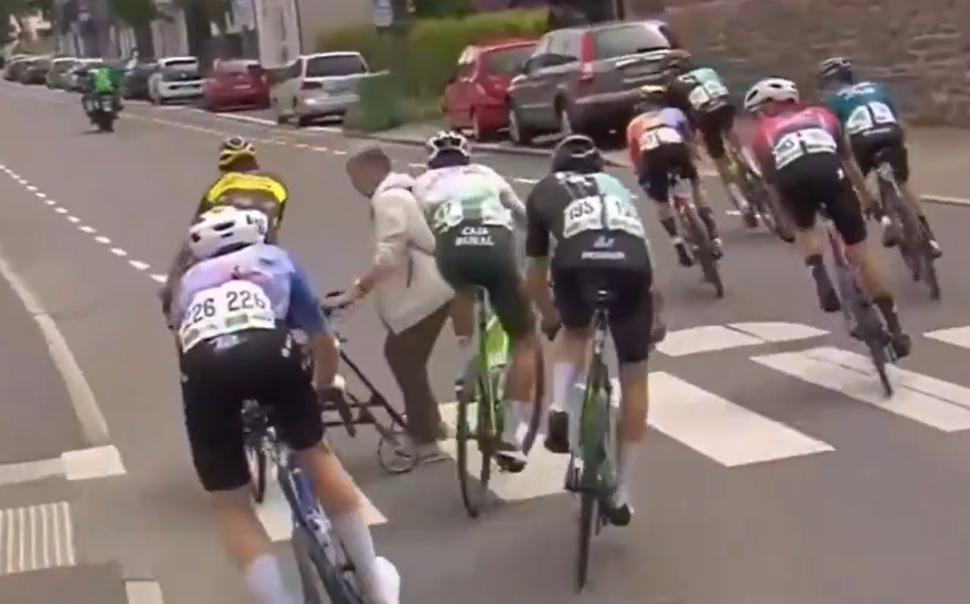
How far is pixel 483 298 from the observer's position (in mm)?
8336

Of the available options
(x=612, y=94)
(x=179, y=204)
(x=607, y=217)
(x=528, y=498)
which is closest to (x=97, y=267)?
(x=179, y=204)

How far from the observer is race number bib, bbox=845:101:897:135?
1156cm

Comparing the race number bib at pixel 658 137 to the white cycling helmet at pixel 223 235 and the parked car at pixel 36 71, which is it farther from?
the parked car at pixel 36 71

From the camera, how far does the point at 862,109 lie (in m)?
11.6

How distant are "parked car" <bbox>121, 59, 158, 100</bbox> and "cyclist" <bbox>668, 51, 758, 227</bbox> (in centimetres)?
5033

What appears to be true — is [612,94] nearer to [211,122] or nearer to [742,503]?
[742,503]

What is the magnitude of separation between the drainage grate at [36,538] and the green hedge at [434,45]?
101 ft

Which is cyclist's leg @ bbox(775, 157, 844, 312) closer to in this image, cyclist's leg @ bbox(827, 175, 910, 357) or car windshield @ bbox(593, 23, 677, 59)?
cyclist's leg @ bbox(827, 175, 910, 357)

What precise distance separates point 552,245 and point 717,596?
165 centimetres

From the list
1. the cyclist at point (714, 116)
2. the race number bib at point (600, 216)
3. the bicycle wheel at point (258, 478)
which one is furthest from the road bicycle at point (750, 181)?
the race number bib at point (600, 216)

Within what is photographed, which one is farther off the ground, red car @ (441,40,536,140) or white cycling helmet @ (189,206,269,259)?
white cycling helmet @ (189,206,269,259)

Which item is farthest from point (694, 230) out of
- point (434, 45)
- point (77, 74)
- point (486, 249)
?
point (77, 74)

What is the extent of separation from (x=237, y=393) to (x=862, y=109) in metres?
6.77

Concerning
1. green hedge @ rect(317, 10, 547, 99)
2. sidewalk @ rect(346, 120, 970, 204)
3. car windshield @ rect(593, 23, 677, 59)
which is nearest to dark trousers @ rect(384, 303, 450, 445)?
sidewalk @ rect(346, 120, 970, 204)
